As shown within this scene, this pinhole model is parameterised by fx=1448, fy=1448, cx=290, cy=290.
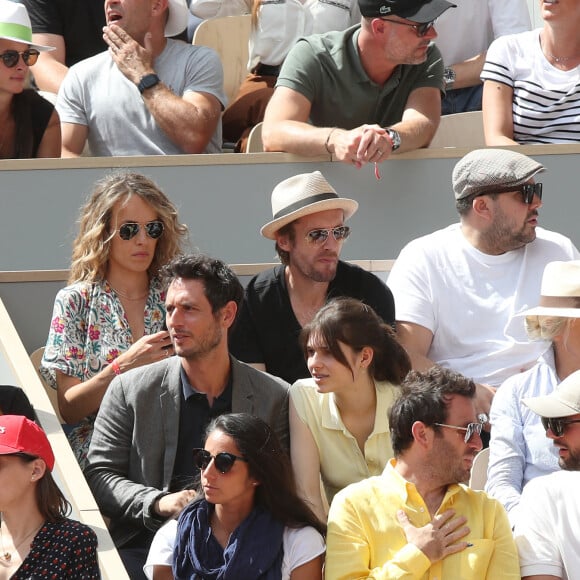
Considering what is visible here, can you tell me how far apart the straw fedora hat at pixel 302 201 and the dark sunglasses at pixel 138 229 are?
1.36ft

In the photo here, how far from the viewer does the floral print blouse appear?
17.2ft

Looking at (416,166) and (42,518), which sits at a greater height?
(416,166)

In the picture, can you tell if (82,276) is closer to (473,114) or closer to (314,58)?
(314,58)

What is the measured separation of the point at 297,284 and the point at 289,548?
1557mm

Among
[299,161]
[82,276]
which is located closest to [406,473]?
[82,276]

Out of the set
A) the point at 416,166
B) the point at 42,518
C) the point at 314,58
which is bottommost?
the point at 42,518

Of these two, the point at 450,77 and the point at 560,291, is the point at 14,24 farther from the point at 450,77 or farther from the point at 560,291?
the point at 560,291

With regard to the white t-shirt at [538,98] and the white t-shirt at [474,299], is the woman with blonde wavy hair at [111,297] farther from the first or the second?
the white t-shirt at [538,98]

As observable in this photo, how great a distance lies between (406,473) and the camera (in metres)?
4.22

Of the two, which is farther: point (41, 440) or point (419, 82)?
point (419, 82)

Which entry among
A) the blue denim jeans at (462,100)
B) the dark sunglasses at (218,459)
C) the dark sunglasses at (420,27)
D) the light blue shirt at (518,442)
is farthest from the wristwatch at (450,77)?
the dark sunglasses at (218,459)

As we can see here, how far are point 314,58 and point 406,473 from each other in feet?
9.23

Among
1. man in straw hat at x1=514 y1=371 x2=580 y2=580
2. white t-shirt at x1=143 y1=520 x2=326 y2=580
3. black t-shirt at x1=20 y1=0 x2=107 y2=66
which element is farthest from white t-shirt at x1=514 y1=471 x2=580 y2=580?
black t-shirt at x1=20 y1=0 x2=107 y2=66

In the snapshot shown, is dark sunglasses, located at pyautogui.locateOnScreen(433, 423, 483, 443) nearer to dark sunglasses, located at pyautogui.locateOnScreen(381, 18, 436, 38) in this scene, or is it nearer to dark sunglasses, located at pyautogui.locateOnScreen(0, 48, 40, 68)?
dark sunglasses, located at pyautogui.locateOnScreen(381, 18, 436, 38)
